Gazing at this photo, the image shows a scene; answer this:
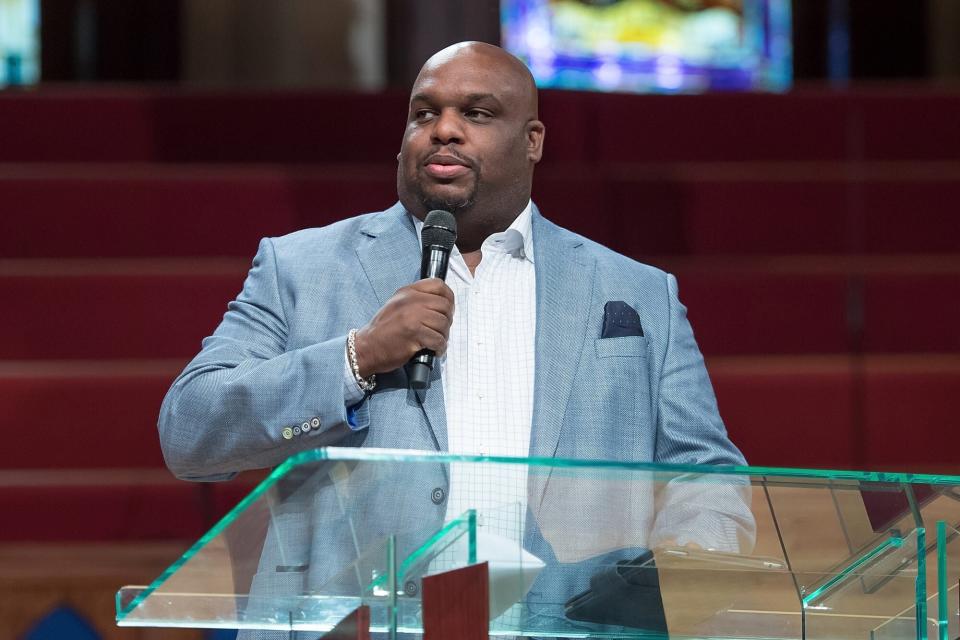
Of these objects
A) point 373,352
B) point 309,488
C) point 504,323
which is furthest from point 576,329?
point 309,488

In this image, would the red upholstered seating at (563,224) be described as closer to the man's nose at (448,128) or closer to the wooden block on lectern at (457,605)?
the man's nose at (448,128)

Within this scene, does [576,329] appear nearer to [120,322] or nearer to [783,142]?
[120,322]

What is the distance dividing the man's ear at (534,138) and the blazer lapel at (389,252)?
0.17 metres

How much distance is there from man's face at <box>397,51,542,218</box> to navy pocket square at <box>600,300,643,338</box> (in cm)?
17

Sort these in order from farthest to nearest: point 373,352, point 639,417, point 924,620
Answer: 1. point 639,417
2. point 373,352
3. point 924,620

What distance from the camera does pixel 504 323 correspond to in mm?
1699

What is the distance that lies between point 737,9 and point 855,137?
1.59 meters

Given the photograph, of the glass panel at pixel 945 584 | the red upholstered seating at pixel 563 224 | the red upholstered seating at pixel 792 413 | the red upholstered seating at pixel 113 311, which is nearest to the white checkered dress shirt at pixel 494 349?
the glass panel at pixel 945 584

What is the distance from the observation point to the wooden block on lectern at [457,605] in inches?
43.9

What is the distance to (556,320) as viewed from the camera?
1.68 m

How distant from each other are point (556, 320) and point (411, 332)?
0.29 m

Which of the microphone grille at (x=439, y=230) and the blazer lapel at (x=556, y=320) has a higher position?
the microphone grille at (x=439, y=230)

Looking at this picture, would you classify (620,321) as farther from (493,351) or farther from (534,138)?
(534,138)

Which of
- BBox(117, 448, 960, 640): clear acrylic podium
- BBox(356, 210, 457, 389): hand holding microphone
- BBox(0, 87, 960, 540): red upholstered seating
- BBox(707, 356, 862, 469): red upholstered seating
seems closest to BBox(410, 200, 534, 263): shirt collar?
BBox(356, 210, 457, 389): hand holding microphone
